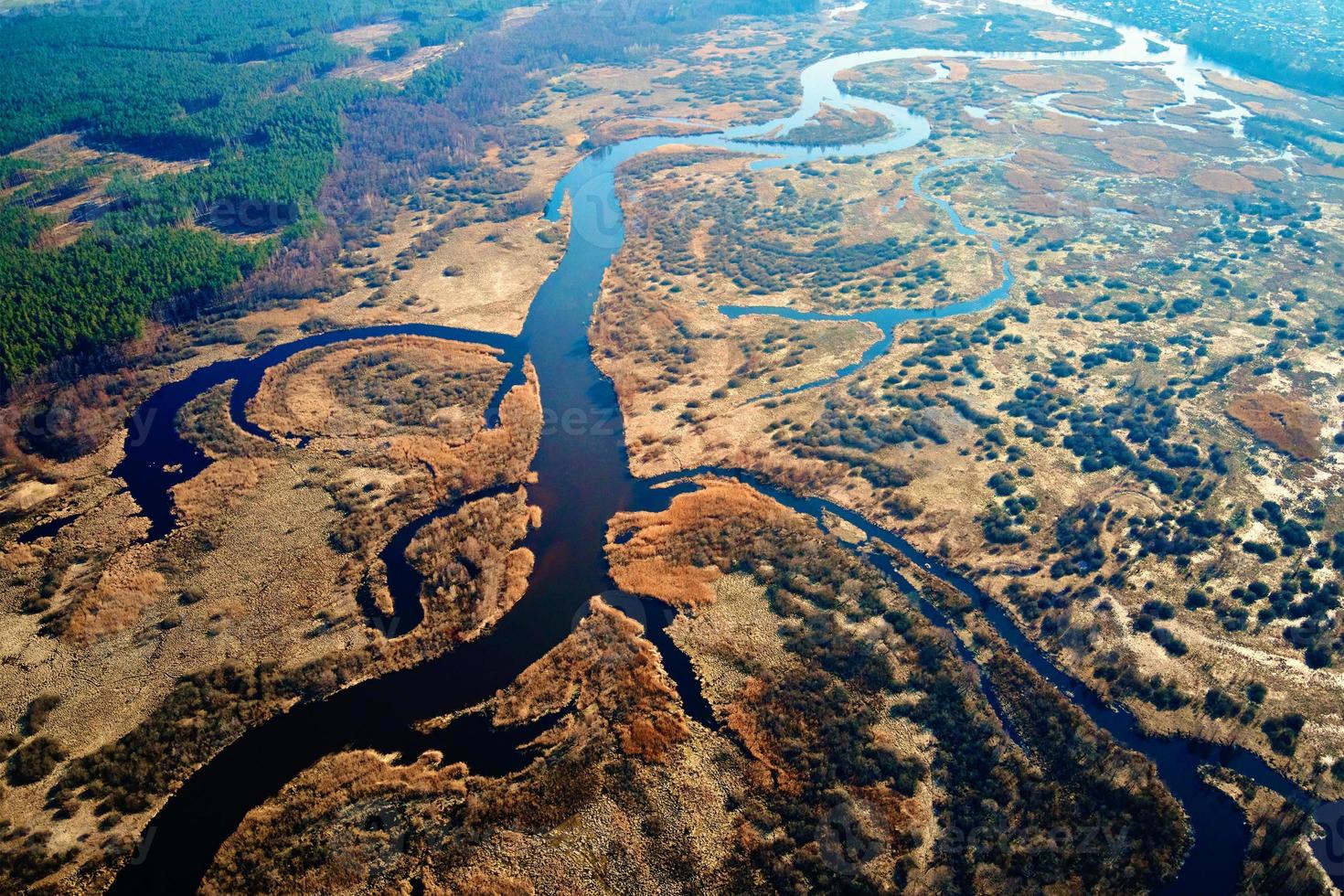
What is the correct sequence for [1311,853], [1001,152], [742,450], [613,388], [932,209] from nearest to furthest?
[1311,853] → [742,450] → [613,388] → [932,209] → [1001,152]

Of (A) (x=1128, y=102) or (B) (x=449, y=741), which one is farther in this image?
(A) (x=1128, y=102)

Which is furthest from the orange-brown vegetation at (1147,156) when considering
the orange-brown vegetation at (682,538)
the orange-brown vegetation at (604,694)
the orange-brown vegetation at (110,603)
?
the orange-brown vegetation at (110,603)

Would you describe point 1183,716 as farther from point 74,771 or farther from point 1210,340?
point 74,771

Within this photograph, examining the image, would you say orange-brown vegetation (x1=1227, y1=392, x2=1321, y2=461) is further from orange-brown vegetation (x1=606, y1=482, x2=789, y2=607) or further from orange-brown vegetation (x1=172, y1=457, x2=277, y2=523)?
orange-brown vegetation (x1=172, y1=457, x2=277, y2=523)

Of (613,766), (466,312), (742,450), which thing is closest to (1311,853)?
Answer: (613,766)

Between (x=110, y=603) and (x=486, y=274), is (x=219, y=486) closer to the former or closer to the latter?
(x=110, y=603)

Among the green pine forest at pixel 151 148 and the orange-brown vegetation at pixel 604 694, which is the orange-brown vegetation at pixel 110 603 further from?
the green pine forest at pixel 151 148

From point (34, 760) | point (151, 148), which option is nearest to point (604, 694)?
point (34, 760)
